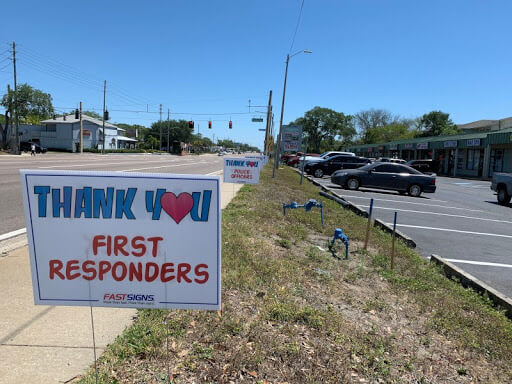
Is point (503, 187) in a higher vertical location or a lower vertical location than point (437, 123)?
lower

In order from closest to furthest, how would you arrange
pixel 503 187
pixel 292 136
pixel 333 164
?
pixel 503 187, pixel 292 136, pixel 333 164

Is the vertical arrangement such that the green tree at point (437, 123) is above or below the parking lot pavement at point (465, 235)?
above

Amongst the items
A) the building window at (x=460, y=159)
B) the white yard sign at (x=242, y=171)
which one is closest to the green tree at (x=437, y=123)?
the building window at (x=460, y=159)

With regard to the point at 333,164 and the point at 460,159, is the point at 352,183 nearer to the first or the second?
the point at 333,164

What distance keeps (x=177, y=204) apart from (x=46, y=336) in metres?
1.95

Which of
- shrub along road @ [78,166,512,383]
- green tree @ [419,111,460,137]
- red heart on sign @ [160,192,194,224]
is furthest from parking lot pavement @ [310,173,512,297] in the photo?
green tree @ [419,111,460,137]

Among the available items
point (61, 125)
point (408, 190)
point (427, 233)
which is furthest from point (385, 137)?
point (427, 233)

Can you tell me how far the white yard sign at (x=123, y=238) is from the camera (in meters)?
2.15

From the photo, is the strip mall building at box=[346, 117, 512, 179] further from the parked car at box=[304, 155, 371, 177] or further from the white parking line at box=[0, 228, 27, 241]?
the white parking line at box=[0, 228, 27, 241]

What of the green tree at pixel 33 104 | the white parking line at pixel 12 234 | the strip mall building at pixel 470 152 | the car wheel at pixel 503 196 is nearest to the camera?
the white parking line at pixel 12 234

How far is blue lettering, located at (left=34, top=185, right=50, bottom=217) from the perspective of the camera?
214 cm

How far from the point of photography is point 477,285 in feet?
15.9

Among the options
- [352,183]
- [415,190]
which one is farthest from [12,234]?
[415,190]

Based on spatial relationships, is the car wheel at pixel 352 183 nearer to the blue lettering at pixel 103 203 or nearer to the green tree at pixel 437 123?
the blue lettering at pixel 103 203
